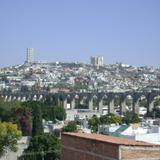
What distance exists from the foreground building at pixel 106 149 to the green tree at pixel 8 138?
13774 millimetres

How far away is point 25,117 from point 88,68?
141m

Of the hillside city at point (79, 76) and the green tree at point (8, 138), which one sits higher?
the hillside city at point (79, 76)

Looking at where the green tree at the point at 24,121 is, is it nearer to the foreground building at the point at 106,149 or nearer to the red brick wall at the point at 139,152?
the foreground building at the point at 106,149

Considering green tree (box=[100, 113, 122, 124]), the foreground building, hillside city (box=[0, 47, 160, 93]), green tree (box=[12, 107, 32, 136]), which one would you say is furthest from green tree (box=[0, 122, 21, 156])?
hillside city (box=[0, 47, 160, 93])

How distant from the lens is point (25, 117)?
134 feet

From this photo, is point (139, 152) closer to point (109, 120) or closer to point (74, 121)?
point (109, 120)

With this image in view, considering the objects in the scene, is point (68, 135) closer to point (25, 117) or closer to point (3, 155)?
point (3, 155)

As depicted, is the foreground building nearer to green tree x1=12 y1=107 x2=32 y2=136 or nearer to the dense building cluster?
green tree x1=12 y1=107 x2=32 y2=136

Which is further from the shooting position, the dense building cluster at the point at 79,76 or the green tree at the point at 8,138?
the dense building cluster at the point at 79,76

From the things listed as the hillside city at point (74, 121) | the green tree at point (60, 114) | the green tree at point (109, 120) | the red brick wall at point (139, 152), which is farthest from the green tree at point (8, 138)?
the green tree at point (60, 114)

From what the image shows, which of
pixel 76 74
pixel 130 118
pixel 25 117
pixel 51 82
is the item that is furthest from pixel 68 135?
pixel 76 74

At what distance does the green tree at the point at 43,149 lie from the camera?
25.0 metres

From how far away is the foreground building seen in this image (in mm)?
12891

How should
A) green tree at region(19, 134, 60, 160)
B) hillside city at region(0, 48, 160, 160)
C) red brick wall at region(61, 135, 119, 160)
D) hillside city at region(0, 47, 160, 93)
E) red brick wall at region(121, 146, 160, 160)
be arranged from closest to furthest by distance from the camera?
1. red brick wall at region(121, 146, 160, 160)
2. red brick wall at region(61, 135, 119, 160)
3. hillside city at region(0, 48, 160, 160)
4. green tree at region(19, 134, 60, 160)
5. hillside city at region(0, 47, 160, 93)
